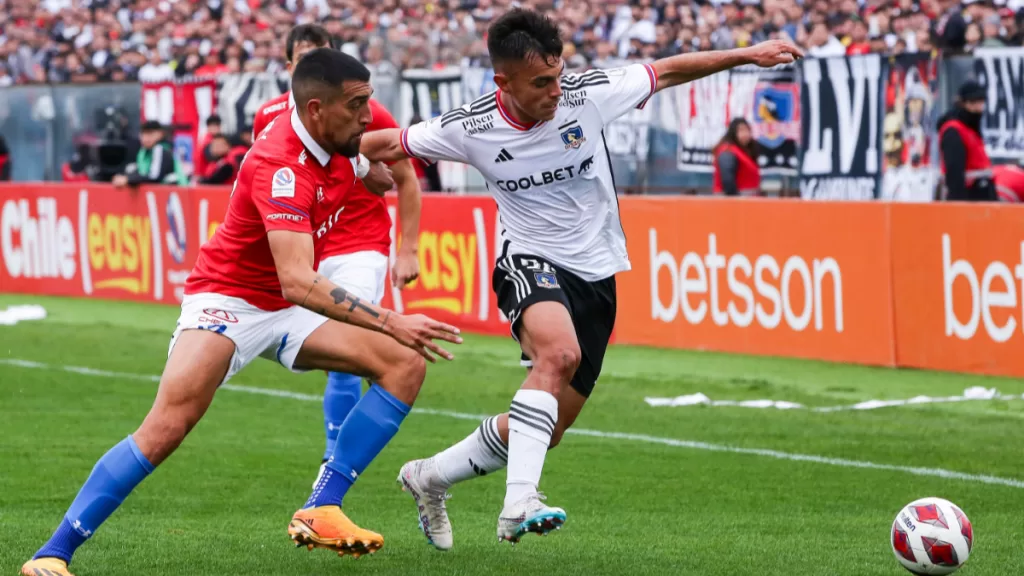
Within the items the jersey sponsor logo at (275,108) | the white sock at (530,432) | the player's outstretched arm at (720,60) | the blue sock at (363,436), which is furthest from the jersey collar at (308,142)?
the jersey sponsor logo at (275,108)

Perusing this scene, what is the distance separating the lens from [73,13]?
30812 millimetres

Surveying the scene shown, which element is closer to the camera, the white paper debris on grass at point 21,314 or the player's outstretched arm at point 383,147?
the player's outstretched arm at point 383,147

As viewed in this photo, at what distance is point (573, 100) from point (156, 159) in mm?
14432

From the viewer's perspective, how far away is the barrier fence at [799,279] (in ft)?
40.5

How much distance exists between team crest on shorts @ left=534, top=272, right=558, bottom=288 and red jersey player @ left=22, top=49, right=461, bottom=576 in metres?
0.63

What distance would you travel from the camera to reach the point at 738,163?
15930 mm

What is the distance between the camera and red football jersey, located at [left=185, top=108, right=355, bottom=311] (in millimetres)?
6039

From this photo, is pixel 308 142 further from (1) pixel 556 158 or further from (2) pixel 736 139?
(2) pixel 736 139

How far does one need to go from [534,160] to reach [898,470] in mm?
3253

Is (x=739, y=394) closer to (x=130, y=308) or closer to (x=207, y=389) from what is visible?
(x=207, y=389)

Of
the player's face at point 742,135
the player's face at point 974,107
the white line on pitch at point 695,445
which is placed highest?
the player's face at point 974,107

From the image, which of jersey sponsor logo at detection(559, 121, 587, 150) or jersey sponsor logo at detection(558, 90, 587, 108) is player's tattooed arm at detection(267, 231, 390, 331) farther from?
jersey sponsor logo at detection(558, 90, 587, 108)

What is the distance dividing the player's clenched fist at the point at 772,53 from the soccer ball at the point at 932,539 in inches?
76.1

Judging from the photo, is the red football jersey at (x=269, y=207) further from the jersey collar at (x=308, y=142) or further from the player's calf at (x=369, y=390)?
the player's calf at (x=369, y=390)
